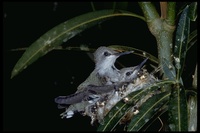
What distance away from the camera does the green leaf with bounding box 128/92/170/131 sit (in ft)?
7.34

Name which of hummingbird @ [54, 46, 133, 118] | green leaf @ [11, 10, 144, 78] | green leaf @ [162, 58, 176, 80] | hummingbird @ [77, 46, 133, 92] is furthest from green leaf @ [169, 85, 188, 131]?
hummingbird @ [77, 46, 133, 92]

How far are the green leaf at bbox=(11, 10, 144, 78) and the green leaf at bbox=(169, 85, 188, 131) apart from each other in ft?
2.16

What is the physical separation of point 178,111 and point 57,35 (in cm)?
94

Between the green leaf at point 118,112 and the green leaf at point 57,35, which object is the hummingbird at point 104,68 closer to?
the green leaf at point 57,35

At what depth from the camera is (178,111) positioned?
2.03 m

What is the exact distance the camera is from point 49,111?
14.9 feet

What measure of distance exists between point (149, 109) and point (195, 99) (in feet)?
0.83

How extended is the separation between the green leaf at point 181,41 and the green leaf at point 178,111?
14 centimetres

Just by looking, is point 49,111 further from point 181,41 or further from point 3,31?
point 181,41

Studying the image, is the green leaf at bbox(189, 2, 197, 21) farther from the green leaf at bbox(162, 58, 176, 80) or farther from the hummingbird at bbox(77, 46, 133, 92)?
the hummingbird at bbox(77, 46, 133, 92)

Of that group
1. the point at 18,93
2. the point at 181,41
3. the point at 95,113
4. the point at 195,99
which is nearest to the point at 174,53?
the point at 181,41

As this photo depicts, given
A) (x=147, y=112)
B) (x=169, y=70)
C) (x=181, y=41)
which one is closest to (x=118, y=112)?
(x=147, y=112)

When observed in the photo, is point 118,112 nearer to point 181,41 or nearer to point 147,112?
point 147,112

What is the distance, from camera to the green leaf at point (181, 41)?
2234 millimetres
